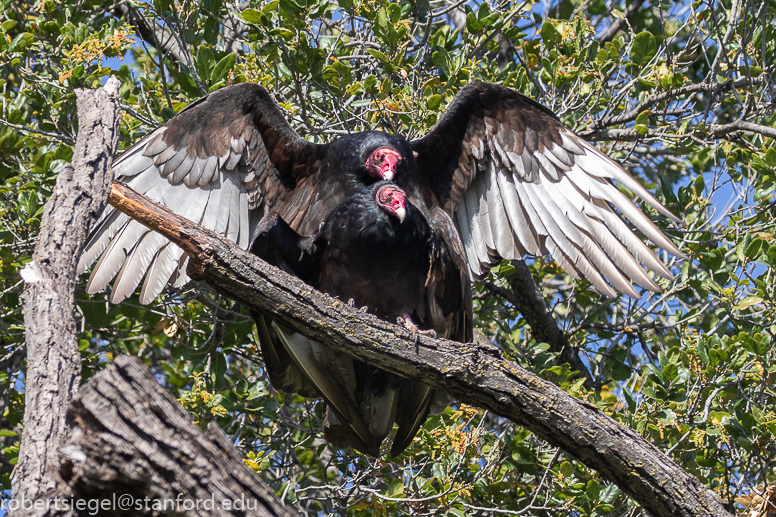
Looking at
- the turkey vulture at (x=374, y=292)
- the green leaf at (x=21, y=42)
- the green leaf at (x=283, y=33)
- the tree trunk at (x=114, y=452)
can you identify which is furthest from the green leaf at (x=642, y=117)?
the green leaf at (x=21, y=42)

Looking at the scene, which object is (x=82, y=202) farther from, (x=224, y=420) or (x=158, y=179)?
(x=224, y=420)

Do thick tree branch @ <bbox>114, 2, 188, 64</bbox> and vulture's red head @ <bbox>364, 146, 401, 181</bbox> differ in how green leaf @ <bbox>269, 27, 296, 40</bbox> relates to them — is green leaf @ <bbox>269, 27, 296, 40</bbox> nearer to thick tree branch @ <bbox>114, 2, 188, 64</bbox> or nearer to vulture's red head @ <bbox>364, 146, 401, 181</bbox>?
vulture's red head @ <bbox>364, 146, 401, 181</bbox>

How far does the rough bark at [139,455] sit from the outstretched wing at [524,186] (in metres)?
2.74

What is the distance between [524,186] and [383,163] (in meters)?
0.95

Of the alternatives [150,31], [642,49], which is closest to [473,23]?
[642,49]

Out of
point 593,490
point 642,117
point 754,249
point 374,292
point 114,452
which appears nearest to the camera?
point 114,452

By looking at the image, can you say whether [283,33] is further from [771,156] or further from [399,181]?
[771,156]

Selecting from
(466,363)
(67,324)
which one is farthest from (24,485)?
(466,363)

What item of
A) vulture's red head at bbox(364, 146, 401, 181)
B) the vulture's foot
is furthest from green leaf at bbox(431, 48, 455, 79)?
the vulture's foot

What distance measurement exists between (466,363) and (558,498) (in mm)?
1600

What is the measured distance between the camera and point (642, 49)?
15.3ft

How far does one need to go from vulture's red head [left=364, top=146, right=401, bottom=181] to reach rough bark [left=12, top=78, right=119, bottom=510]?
68.9 inches

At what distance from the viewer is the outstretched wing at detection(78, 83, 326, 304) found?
4082 millimetres

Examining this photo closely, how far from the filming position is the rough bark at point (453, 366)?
2775 mm
